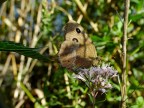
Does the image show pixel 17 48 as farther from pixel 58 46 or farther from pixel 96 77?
pixel 58 46

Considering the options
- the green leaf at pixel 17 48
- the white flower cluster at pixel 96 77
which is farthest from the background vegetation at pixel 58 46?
the green leaf at pixel 17 48

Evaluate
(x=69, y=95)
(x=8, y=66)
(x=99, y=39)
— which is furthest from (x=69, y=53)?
(x=8, y=66)

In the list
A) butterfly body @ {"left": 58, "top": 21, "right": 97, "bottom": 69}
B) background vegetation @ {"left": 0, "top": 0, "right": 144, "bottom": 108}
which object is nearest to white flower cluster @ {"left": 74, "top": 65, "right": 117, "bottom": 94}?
butterfly body @ {"left": 58, "top": 21, "right": 97, "bottom": 69}

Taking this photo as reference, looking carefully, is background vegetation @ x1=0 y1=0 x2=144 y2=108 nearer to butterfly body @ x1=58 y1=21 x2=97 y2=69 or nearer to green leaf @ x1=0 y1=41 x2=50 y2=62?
butterfly body @ x1=58 y1=21 x2=97 y2=69

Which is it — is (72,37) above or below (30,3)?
below

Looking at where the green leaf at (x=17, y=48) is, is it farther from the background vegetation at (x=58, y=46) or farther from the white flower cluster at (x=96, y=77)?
the background vegetation at (x=58, y=46)

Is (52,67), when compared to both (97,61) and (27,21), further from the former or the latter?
(97,61)
